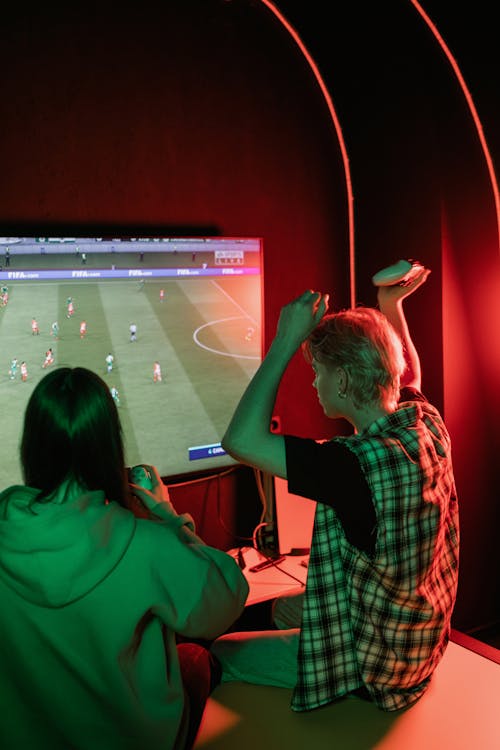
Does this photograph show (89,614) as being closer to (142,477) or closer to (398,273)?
(142,477)

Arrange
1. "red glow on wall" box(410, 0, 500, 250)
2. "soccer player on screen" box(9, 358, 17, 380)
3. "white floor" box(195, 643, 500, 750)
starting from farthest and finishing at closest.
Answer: "red glow on wall" box(410, 0, 500, 250), "soccer player on screen" box(9, 358, 17, 380), "white floor" box(195, 643, 500, 750)

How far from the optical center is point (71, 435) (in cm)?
140

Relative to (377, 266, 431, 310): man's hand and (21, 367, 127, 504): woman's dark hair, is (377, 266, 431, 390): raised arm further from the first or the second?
(21, 367, 127, 504): woman's dark hair

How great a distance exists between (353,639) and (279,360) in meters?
0.83

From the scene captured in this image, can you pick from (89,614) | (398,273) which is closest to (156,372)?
(398,273)

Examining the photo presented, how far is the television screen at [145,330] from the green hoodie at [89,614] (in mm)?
1146

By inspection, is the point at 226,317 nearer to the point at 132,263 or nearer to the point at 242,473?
the point at 132,263

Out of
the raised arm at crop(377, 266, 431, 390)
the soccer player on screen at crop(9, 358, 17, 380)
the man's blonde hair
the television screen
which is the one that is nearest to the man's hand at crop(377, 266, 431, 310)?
the raised arm at crop(377, 266, 431, 390)

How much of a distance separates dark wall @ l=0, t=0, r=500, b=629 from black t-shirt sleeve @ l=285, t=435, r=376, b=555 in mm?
1711

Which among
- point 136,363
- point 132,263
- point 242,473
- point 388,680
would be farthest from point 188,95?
point 388,680

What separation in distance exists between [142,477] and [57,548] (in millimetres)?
476

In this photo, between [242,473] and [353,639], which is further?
[242,473]

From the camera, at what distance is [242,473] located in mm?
3223

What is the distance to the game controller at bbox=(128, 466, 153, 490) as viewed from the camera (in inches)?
69.1
